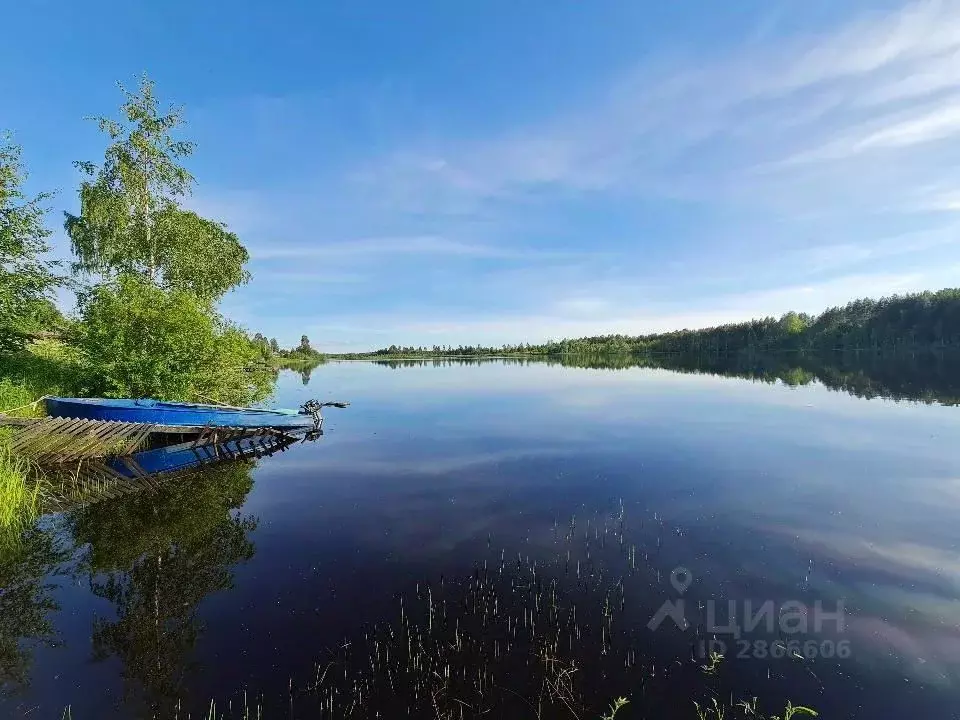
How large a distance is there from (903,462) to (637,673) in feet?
61.6

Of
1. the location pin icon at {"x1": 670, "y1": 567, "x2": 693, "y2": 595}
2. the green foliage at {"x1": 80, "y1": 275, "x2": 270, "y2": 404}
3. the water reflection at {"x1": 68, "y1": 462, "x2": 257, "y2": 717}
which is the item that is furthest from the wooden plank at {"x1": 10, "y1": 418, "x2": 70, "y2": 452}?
the location pin icon at {"x1": 670, "y1": 567, "x2": 693, "y2": 595}

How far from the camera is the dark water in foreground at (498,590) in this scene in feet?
20.7

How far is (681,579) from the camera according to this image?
31.2 feet

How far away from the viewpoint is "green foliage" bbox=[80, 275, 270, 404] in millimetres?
25250

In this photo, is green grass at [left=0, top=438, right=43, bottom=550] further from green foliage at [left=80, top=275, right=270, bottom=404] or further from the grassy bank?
green foliage at [left=80, top=275, right=270, bottom=404]

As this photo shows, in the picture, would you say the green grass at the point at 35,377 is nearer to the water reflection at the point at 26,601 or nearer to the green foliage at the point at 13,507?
the green foliage at the point at 13,507

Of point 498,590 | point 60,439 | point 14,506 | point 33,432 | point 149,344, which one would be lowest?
point 498,590

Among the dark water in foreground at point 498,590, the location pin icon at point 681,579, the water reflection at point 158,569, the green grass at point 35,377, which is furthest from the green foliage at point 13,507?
the location pin icon at point 681,579

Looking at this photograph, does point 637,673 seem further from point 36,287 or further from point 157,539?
point 36,287

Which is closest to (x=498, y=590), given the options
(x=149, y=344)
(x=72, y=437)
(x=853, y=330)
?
(x=72, y=437)

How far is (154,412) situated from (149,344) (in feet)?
28.9

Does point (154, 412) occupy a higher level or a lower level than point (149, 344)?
lower

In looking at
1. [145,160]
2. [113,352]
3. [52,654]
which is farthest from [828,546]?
[145,160]

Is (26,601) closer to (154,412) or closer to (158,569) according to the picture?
(158,569)
